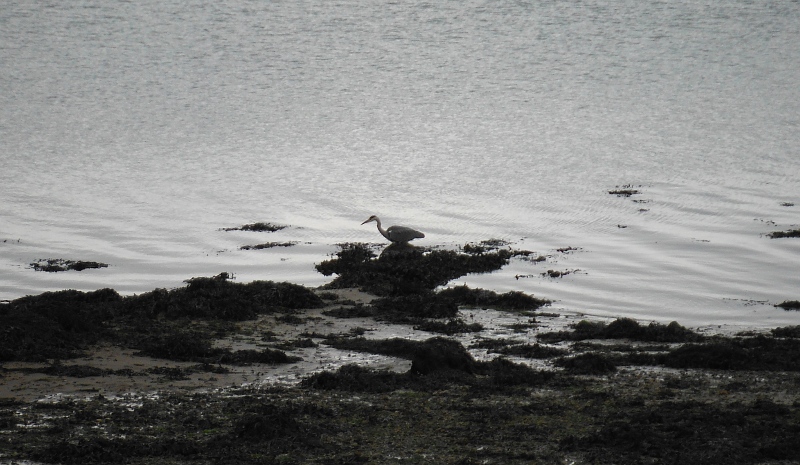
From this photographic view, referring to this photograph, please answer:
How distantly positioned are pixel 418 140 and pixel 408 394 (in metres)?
20.7

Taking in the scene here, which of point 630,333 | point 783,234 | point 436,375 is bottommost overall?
point 436,375

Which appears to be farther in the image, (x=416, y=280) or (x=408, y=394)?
(x=416, y=280)

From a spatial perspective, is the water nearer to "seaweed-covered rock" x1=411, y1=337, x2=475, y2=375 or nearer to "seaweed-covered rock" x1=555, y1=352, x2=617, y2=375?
"seaweed-covered rock" x1=555, y1=352, x2=617, y2=375

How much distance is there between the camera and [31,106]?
34406 mm

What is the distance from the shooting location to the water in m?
17.8

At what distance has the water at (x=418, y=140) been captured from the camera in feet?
58.4

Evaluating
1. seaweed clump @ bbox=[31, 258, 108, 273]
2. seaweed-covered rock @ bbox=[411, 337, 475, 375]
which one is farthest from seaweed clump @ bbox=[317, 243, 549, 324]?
seaweed clump @ bbox=[31, 258, 108, 273]

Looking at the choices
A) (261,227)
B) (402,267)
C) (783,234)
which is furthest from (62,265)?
(783,234)

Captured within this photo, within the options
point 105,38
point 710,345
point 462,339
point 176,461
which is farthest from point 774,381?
point 105,38

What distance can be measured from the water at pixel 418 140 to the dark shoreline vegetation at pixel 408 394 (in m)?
2.47

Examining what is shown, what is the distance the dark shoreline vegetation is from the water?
8.11 feet

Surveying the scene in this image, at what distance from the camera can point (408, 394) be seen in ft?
32.6

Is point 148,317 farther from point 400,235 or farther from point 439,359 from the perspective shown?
point 400,235

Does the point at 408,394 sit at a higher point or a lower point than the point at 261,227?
lower
